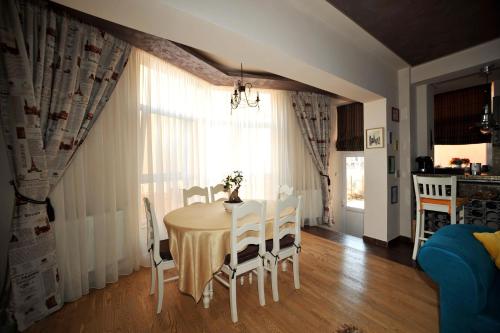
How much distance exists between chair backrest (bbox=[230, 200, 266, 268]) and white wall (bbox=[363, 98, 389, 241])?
2400 mm

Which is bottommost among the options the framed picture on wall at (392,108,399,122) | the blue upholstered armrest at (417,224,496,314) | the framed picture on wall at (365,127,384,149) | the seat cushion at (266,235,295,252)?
the seat cushion at (266,235,295,252)

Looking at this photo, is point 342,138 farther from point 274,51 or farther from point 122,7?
point 122,7

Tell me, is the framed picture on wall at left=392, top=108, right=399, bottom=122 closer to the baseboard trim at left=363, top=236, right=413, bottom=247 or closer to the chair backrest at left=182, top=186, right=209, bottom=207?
the baseboard trim at left=363, top=236, right=413, bottom=247

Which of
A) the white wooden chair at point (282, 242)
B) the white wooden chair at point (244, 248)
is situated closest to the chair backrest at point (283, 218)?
the white wooden chair at point (282, 242)

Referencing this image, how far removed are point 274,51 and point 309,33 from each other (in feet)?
1.92

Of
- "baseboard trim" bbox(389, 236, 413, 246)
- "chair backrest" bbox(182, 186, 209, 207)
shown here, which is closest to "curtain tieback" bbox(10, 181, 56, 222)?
"chair backrest" bbox(182, 186, 209, 207)

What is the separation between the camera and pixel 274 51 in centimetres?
201

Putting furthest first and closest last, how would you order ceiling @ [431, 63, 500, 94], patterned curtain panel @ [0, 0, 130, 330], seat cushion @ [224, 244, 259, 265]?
ceiling @ [431, 63, 500, 94] < seat cushion @ [224, 244, 259, 265] < patterned curtain panel @ [0, 0, 130, 330]

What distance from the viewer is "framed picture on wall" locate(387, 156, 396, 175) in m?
3.36

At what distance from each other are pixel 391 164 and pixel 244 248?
2.83 meters

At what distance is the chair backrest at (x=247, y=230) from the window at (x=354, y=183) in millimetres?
3785

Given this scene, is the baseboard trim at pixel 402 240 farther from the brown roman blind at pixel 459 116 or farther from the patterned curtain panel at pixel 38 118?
the patterned curtain panel at pixel 38 118

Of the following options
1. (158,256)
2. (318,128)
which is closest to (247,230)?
(158,256)

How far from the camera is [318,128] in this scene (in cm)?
453
